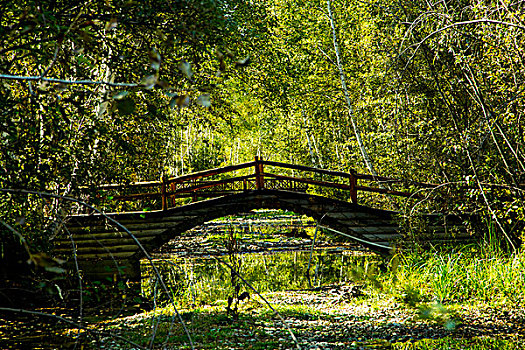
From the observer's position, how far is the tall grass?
6.36 m

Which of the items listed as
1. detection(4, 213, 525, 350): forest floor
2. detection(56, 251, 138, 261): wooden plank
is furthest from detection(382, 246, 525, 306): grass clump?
detection(56, 251, 138, 261): wooden plank

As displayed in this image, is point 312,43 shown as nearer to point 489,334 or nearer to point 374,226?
point 374,226

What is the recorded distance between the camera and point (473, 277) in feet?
22.7

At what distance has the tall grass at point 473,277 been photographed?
6.36m

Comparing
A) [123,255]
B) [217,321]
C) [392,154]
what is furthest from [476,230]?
[123,255]

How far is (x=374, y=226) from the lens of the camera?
1168cm

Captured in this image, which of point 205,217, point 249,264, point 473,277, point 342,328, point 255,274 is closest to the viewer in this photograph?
point 342,328

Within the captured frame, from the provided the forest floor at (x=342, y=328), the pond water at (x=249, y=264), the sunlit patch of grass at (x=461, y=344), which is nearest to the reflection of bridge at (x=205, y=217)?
the pond water at (x=249, y=264)

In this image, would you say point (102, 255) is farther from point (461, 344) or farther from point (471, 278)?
point (461, 344)

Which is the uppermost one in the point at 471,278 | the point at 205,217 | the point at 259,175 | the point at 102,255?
the point at 259,175

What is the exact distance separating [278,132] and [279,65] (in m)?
15.7

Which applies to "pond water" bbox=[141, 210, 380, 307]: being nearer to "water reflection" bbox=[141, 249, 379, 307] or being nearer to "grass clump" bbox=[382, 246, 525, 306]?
"water reflection" bbox=[141, 249, 379, 307]

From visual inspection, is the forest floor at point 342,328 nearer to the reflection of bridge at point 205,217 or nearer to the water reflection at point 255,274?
the water reflection at point 255,274

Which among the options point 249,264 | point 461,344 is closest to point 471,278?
point 461,344
